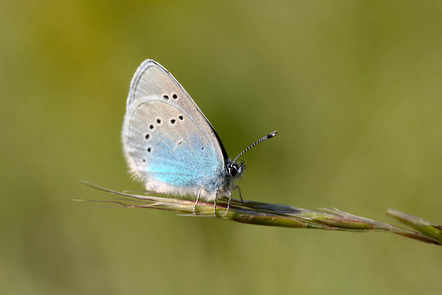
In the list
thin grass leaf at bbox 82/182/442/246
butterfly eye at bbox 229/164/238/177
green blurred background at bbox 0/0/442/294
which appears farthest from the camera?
green blurred background at bbox 0/0/442/294

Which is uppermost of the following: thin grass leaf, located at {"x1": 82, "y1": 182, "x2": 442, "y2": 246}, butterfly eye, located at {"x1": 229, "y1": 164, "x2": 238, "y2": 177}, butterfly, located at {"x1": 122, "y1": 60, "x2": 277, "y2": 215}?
butterfly, located at {"x1": 122, "y1": 60, "x2": 277, "y2": 215}

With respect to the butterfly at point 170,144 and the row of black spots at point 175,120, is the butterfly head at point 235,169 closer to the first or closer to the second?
the butterfly at point 170,144

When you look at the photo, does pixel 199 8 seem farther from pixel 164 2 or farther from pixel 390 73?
pixel 390 73

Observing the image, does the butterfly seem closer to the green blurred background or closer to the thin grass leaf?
the green blurred background

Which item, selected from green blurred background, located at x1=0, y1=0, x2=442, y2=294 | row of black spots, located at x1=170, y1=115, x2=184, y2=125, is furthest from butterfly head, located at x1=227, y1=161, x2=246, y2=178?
green blurred background, located at x1=0, y1=0, x2=442, y2=294

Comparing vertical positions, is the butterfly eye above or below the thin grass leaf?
above

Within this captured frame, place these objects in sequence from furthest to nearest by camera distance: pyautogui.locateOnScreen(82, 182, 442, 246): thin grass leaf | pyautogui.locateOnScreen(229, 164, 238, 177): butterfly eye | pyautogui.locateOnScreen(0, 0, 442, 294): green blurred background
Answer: pyautogui.locateOnScreen(0, 0, 442, 294): green blurred background, pyautogui.locateOnScreen(229, 164, 238, 177): butterfly eye, pyautogui.locateOnScreen(82, 182, 442, 246): thin grass leaf
